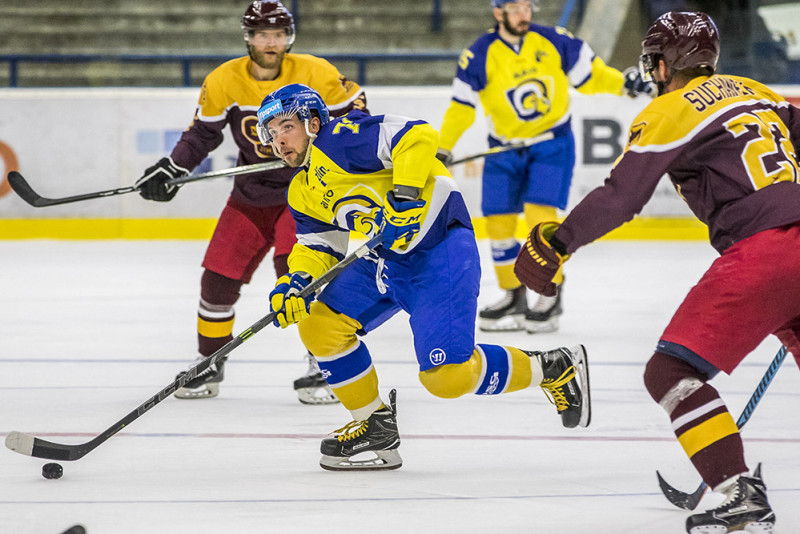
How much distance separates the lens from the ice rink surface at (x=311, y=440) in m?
2.44

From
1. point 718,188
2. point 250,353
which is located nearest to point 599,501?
point 718,188

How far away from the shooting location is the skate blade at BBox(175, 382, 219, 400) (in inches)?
144

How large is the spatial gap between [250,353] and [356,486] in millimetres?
1806

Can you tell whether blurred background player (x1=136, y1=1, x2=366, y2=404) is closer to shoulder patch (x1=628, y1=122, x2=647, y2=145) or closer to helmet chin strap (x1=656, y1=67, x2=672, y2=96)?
helmet chin strap (x1=656, y1=67, x2=672, y2=96)

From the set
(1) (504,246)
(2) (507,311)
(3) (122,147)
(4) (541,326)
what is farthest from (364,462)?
(3) (122,147)

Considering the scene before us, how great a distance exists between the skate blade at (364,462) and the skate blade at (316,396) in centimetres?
69

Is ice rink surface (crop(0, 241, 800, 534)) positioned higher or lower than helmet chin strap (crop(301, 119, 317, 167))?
lower

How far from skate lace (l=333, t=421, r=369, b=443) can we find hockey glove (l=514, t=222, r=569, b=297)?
786mm

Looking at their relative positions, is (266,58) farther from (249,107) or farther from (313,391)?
(313,391)

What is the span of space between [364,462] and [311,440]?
1.02ft

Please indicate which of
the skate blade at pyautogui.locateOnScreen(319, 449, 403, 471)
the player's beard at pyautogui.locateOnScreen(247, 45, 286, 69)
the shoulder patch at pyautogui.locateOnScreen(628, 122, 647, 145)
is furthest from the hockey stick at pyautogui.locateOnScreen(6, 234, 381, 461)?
the player's beard at pyautogui.locateOnScreen(247, 45, 286, 69)

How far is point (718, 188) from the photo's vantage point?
2207 mm

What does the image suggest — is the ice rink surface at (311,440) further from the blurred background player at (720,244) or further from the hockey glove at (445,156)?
the hockey glove at (445,156)

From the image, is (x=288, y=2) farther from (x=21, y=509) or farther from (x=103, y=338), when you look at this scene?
(x=21, y=509)
